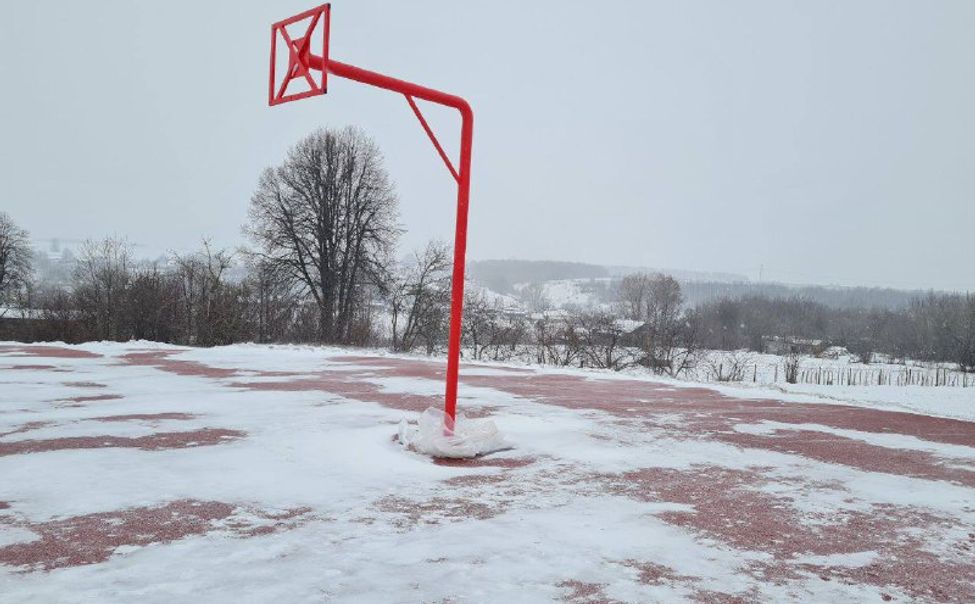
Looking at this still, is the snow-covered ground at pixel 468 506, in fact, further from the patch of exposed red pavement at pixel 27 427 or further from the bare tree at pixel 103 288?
the bare tree at pixel 103 288

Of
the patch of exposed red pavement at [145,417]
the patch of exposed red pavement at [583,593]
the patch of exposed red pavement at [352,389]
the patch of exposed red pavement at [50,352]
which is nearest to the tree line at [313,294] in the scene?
the patch of exposed red pavement at [50,352]

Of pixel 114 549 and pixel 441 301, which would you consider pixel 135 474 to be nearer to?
pixel 114 549

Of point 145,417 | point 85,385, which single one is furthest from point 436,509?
point 85,385

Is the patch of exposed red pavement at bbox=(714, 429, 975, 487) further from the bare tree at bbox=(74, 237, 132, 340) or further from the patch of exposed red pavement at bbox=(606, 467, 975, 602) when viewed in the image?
the bare tree at bbox=(74, 237, 132, 340)

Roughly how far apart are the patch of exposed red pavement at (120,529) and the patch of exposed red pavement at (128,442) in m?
2.10

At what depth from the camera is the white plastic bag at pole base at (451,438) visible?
6344 millimetres

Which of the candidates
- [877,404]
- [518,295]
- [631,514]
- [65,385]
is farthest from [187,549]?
[518,295]

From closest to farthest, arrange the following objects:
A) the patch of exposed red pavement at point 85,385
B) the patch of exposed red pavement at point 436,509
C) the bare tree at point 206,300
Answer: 1. the patch of exposed red pavement at point 436,509
2. the patch of exposed red pavement at point 85,385
3. the bare tree at point 206,300

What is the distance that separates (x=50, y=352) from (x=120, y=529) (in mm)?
16008

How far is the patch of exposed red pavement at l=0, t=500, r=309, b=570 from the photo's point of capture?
11.5 feet

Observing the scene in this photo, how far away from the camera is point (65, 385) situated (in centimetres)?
1076

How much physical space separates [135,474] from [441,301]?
34362 mm

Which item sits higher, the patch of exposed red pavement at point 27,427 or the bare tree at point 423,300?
the bare tree at point 423,300

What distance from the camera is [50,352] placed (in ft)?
55.8
